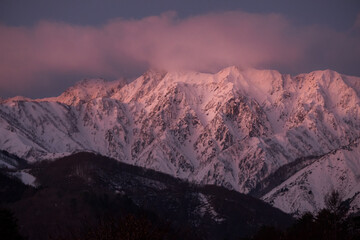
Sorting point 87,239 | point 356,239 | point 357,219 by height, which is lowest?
point 87,239

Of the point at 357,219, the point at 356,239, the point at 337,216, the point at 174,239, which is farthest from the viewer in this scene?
the point at 357,219

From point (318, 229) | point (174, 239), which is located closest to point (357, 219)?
point (318, 229)

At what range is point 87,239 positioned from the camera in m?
66.4

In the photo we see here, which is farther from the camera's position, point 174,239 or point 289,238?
point 289,238

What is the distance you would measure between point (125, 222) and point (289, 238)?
63839mm

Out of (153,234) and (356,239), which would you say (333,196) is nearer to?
(356,239)

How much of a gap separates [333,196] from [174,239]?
150 ft

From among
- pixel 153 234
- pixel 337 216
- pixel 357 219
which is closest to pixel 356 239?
pixel 337 216

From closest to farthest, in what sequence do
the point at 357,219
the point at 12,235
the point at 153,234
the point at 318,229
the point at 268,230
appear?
1. the point at 153,234
2. the point at 12,235
3. the point at 357,219
4. the point at 318,229
5. the point at 268,230

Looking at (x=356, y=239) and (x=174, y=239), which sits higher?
(x=356, y=239)

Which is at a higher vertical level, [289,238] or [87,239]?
[289,238]

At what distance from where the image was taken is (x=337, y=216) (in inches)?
4222

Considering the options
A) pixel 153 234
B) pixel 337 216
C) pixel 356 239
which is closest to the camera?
pixel 153 234

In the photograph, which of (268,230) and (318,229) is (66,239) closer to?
(318,229)
